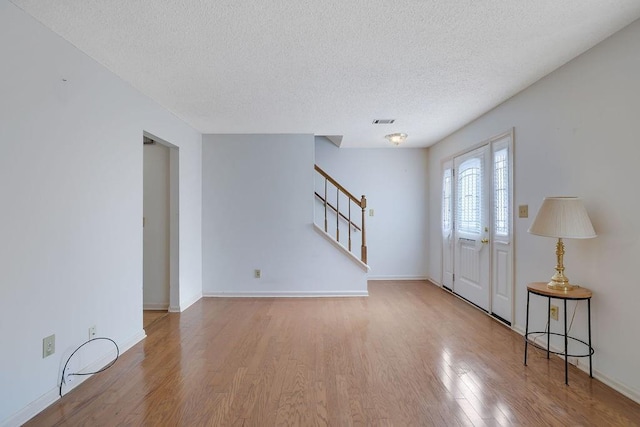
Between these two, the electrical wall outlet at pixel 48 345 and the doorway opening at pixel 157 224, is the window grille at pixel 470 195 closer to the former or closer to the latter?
the doorway opening at pixel 157 224

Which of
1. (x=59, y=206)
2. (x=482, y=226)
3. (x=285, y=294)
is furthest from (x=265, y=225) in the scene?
(x=482, y=226)

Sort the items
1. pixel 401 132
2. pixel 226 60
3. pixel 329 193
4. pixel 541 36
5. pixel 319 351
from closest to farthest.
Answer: pixel 541 36 < pixel 226 60 < pixel 319 351 < pixel 401 132 < pixel 329 193

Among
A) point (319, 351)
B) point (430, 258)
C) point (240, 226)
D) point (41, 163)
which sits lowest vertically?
point (319, 351)

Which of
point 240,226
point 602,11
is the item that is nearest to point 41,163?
point 240,226

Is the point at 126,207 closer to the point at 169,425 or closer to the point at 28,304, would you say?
the point at 28,304

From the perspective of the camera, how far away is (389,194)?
5.73 meters

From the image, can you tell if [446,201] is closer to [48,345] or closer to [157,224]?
[157,224]

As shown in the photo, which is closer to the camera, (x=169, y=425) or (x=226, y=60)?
(x=169, y=425)

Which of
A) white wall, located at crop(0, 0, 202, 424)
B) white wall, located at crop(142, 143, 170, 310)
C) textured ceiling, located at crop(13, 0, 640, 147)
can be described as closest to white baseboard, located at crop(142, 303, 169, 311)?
white wall, located at crop(142, 143, 170, 310)

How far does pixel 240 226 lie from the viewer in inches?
185

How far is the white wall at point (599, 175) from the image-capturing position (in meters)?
2.05

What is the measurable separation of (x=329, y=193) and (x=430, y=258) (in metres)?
2.13

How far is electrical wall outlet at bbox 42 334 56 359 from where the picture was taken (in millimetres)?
1996

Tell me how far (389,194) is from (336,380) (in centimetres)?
392
